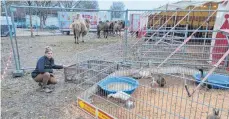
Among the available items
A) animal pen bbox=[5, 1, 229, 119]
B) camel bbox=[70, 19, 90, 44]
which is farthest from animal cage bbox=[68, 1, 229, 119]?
camel bbox=[70, 19, 90, 44]

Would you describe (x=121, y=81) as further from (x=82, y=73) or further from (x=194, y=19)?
(x=194, y=19)

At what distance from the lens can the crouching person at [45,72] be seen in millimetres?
4188

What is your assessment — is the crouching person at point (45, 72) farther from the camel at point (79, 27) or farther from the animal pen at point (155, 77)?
the camel at point (79, 27)

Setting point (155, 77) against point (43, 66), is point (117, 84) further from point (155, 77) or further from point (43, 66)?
point (43, 66)

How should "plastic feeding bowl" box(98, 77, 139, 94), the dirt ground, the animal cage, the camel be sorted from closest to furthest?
the animal cage < the dirt ground < "plastic feeding bowl" box(98, 77, 139, 94) < the camel

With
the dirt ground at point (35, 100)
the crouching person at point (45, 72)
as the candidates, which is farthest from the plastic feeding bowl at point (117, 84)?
the crouching person at point (45, 72)

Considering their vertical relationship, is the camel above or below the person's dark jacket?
above

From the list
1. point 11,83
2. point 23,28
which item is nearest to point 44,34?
point 23,28

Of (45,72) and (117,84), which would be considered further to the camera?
(45,72)

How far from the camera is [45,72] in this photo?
422 centimetres

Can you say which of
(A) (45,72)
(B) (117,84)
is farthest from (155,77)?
(A) (45,72)

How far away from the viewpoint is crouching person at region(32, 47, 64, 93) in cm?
419

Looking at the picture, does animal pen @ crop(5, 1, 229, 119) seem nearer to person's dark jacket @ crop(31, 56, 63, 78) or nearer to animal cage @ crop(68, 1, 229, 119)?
animal cage @ crop(68, 1, 229, 119)

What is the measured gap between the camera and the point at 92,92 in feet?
13.0
